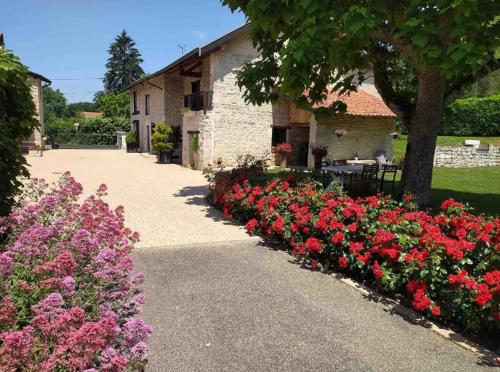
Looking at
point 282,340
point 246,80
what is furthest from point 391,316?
point 246,80

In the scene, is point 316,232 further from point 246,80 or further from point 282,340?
point 246,80

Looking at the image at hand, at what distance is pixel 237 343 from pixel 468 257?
2682 millimetres

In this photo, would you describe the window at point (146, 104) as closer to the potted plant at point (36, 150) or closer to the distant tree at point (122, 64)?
the potted plant at point (36, 150)

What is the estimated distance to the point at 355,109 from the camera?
18.7 meters

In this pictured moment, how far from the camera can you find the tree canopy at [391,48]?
4941mm

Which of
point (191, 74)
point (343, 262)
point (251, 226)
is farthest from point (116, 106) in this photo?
point (343, 262)

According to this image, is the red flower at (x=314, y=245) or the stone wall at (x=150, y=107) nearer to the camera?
the red flower at (x=314, y=245)

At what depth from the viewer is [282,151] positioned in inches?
715

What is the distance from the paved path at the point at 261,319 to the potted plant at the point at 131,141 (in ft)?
83.9

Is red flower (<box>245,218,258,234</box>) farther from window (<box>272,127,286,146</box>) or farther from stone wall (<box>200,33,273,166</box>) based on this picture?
window (<box>272,127,286,146</box>)

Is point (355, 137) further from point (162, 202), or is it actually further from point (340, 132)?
point (162, 202)

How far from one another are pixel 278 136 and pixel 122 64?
57.3 m


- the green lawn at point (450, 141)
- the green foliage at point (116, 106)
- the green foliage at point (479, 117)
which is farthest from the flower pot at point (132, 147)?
the green foliage at point (116, 106)

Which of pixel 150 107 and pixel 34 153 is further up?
pixel 150 107
